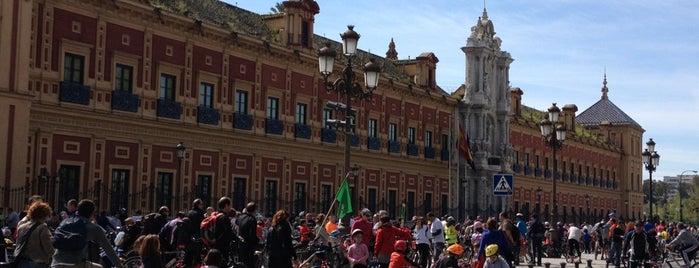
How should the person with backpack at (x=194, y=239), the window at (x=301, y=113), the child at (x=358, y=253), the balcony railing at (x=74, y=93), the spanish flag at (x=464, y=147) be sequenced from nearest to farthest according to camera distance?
the child at (x=358, y=253), the person with backpack at (x=194, y=239), the balcony railing at (x=74, y=93), the window at (x=301, y=113), the spanish flag at (x=464, y=147)

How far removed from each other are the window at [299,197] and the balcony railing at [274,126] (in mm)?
2430

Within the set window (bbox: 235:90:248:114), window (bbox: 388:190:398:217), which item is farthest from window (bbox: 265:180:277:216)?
window (bbox: 388:190:398:217)

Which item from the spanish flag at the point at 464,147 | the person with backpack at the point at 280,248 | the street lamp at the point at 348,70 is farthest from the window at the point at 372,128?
the person with backpack at the point at 280,248

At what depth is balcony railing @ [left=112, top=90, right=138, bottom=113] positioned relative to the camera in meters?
27.2

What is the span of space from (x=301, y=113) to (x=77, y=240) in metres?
25.7

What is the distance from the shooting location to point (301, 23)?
3541 cm

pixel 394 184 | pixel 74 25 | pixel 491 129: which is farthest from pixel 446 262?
pixel 491 129

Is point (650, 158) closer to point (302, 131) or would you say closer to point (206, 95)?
point (302, 131)

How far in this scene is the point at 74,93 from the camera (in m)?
25.8

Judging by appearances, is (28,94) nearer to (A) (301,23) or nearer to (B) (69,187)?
(B) (69,187)

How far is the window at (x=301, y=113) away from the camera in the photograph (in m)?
35.6

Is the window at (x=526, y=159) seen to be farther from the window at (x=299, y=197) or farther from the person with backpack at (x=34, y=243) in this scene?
the person with backpack at (x=34, y=243)

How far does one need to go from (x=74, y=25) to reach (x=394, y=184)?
19.8 metres

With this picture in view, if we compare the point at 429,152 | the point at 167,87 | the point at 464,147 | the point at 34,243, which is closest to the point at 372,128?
the point at 429,152
